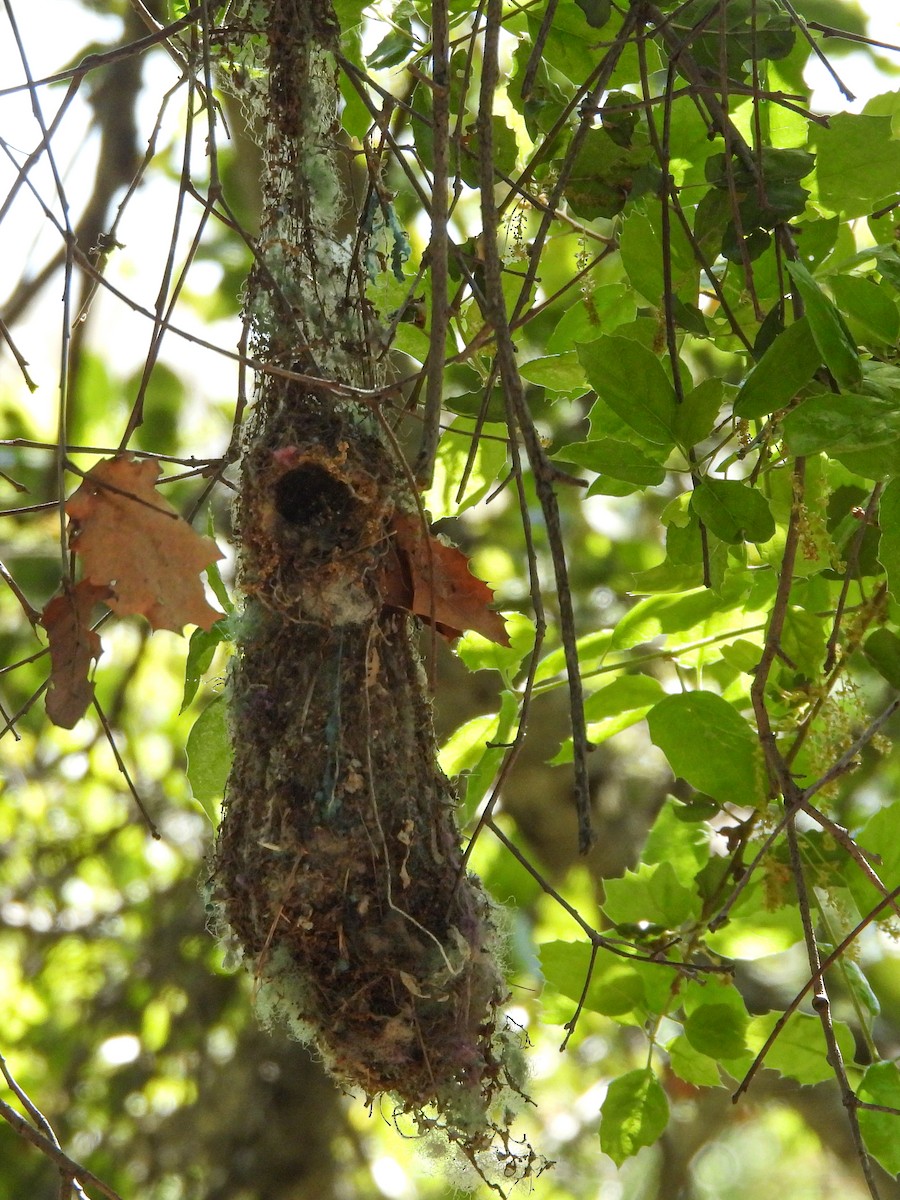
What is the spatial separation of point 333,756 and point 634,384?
436 mm

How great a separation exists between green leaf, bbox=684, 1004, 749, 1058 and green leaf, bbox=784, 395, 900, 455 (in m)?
0.69

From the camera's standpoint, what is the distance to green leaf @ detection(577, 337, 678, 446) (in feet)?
3.13

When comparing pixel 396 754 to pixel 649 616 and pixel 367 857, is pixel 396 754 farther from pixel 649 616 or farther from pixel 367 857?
pixel 649 616

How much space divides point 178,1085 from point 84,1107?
0.80 ft

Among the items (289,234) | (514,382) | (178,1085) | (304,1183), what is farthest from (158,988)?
(514,382)

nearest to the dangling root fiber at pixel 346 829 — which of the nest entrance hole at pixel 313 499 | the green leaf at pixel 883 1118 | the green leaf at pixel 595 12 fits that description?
the nest entrance hole at pixel 313 499

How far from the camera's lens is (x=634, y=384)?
965 millimetres

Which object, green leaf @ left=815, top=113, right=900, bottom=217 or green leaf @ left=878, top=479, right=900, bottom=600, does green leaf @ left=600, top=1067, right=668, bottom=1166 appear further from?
green leaf @ left=815, top=113, right=900, bottom=217

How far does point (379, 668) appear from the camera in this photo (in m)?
1.12

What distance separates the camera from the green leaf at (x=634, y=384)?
0.95 m

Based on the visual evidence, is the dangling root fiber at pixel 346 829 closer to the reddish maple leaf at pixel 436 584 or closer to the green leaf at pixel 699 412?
the reddish maple leaf at pixel 436 584

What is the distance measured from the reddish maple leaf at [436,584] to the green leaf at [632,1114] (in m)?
0.54

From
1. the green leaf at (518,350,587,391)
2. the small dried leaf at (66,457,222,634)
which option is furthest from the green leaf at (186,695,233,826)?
the green leaf at (518,350,587,391)

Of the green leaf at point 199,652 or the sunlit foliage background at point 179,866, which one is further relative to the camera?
the sunlit foliage background at point 179,866
